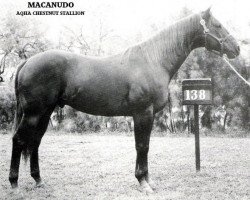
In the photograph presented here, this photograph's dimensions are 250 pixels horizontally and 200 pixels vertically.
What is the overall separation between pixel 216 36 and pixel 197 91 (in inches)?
50.5

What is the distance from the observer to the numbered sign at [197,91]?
5891 millimetres

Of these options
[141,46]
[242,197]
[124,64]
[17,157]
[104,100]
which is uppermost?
[141,46]

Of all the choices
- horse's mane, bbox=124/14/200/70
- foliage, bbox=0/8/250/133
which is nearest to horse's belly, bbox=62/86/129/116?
horse's mane, bbox=124/14/200/70

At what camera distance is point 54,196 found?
431 cm

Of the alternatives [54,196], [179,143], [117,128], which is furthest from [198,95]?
[117,128]

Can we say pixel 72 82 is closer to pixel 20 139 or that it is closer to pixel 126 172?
pixel 20 139

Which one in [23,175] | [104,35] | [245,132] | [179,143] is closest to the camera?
[23,175]

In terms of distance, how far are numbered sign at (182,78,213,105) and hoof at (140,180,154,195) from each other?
194 cm

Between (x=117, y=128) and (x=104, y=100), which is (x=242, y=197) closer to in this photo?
(x=104, y=100)

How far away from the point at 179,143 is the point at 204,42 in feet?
17.0

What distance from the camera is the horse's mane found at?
4.73m

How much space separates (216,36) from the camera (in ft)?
16.2

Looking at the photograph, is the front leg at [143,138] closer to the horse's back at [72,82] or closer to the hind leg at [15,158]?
the horse's back at [72,82]

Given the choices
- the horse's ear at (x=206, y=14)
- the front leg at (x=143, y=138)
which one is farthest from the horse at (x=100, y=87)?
the horse's ear at (x=206, y=14)
